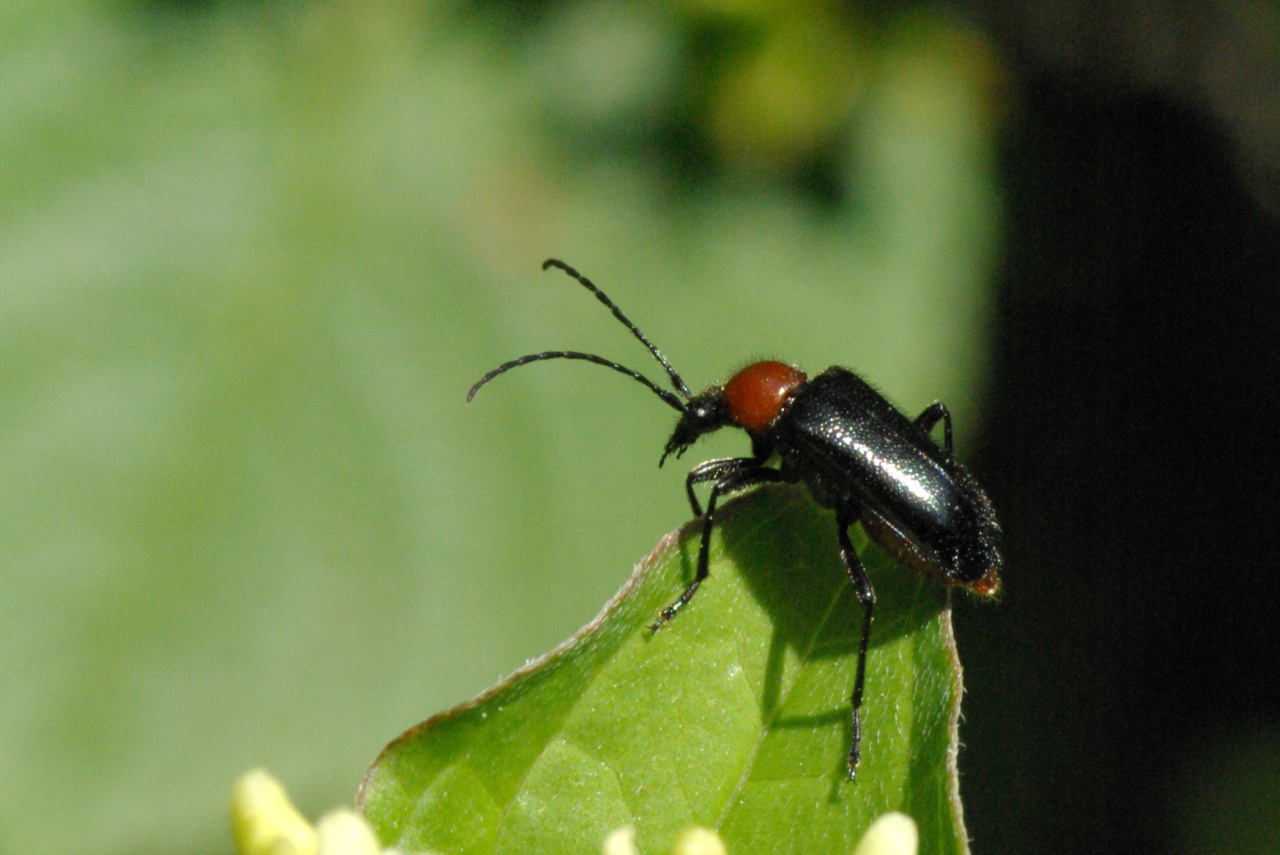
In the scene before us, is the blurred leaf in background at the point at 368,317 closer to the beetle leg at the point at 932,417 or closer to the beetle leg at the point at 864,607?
the beetle leg at the point at 932,417

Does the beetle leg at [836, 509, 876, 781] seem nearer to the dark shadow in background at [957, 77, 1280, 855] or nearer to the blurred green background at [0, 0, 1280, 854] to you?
the blurred green background at [0, 0, 1280, 854]

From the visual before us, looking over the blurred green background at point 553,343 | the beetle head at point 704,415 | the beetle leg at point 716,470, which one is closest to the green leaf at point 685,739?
the beetle leg at point 716,470

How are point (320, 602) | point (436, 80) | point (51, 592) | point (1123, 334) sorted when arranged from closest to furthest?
point (51, 592)
point (320, 602)
point (436, 80)
point (1123, 334)

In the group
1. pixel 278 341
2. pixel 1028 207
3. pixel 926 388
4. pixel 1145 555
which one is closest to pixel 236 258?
pixel 278 341

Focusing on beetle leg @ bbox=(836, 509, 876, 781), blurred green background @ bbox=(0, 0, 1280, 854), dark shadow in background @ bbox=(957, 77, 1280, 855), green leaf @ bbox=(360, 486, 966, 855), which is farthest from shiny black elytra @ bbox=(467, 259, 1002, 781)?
dark shadow in background @ bbox=(957, 77, 1280, 855)

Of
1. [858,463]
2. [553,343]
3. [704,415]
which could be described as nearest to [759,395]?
[704,415]

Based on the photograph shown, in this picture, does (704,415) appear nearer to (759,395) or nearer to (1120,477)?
(759,395)

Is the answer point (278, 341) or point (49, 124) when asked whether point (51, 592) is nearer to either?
point (278, 341)
